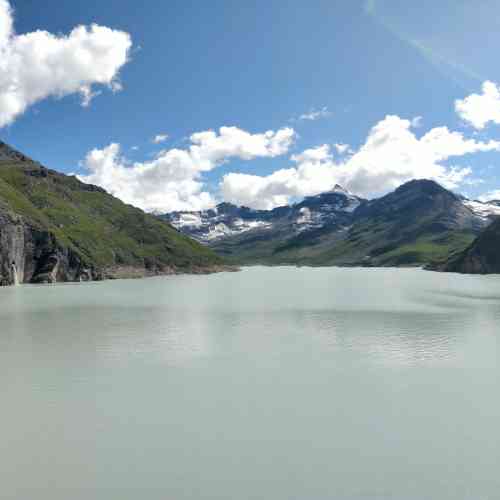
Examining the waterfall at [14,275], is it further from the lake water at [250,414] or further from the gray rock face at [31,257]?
the lake water at [250,414]

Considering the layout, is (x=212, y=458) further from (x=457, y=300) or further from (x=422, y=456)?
(x=457, y=300)

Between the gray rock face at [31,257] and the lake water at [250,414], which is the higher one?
the gray rock face at [31,257]

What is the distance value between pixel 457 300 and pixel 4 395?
9485 centimetres

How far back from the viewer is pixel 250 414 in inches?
1212

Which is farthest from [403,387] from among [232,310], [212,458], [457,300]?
[457,300]

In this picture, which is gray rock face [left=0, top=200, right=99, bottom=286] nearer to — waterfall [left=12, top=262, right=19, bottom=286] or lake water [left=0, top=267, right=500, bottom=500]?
waterfall [left=12, top=262, right=19, bottom=286]

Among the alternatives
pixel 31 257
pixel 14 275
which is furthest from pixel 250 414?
pixel 31 257

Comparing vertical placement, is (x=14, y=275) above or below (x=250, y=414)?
Result: above

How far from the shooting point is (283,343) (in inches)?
2148

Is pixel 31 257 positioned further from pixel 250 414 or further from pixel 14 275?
pixel 250 414

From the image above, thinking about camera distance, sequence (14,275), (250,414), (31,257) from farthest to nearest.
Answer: (31,257)
(14,275)
(250,414)

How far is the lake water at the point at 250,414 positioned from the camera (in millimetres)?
21922

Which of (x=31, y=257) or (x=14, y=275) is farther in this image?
(x=31, y=257)

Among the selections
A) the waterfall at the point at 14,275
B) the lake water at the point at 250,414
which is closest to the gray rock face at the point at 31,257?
the waterfall at the point at 14,275
